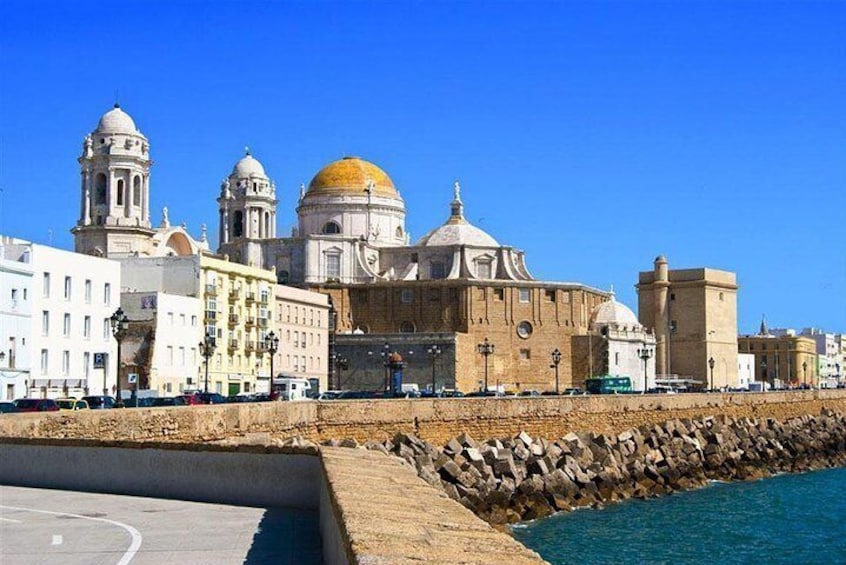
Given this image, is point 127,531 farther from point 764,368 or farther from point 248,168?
point 764,368

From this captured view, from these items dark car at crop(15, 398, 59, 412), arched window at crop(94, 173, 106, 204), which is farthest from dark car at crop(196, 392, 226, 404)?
arched window at crop(94, 173, 106, 204)

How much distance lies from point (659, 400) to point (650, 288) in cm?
5769

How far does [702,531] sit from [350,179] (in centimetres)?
6500

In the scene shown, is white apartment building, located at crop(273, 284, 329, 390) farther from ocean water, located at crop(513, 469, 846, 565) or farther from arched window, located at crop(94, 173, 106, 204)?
ocean water, located at crop(513, 469, 846, 565)

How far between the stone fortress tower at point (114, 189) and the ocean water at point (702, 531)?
41451 mm

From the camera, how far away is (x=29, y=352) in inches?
1759

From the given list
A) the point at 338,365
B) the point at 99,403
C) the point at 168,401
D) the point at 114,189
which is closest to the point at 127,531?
the point at 99,403

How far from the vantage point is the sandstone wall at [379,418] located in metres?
21.3

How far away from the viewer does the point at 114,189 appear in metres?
70.4

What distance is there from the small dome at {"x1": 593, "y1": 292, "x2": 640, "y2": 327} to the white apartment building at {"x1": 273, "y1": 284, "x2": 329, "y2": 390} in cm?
1921

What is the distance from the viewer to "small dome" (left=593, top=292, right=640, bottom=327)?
3381 inches

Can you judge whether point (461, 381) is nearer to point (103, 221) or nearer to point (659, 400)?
point (103, 221)

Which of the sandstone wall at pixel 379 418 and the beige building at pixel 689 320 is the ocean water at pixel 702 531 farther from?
the beige building at pixel 689 320

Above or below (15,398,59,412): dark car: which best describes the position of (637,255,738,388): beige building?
above
